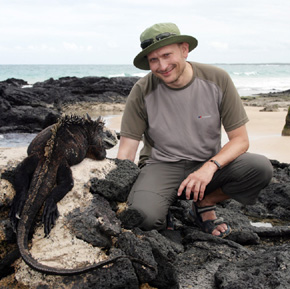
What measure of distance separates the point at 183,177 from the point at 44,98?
57.9ft

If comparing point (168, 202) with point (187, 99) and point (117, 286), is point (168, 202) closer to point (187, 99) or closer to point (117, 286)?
point (187, 99)

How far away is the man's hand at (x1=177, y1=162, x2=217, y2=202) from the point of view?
368cm

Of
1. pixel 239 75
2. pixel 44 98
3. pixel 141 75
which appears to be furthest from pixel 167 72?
pixel 239 75

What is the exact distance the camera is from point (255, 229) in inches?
165

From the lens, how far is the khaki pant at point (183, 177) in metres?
3.89

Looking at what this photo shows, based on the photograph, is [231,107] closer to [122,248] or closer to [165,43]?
[165,43]

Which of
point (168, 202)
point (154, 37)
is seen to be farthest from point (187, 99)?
point (168, 202)

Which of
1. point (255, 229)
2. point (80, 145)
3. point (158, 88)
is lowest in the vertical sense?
point (255, 229)

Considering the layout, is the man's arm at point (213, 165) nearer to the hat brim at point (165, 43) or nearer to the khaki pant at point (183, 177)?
the khaki pant at point (183, 177)

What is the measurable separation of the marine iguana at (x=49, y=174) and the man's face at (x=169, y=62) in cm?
92

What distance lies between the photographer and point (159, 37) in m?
3.82

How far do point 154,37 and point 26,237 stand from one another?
229cm

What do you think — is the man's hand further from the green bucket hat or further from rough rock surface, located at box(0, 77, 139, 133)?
rough rock surface, located at box(0, 77, 139, 133)

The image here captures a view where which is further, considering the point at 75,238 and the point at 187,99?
the point at 187,99
